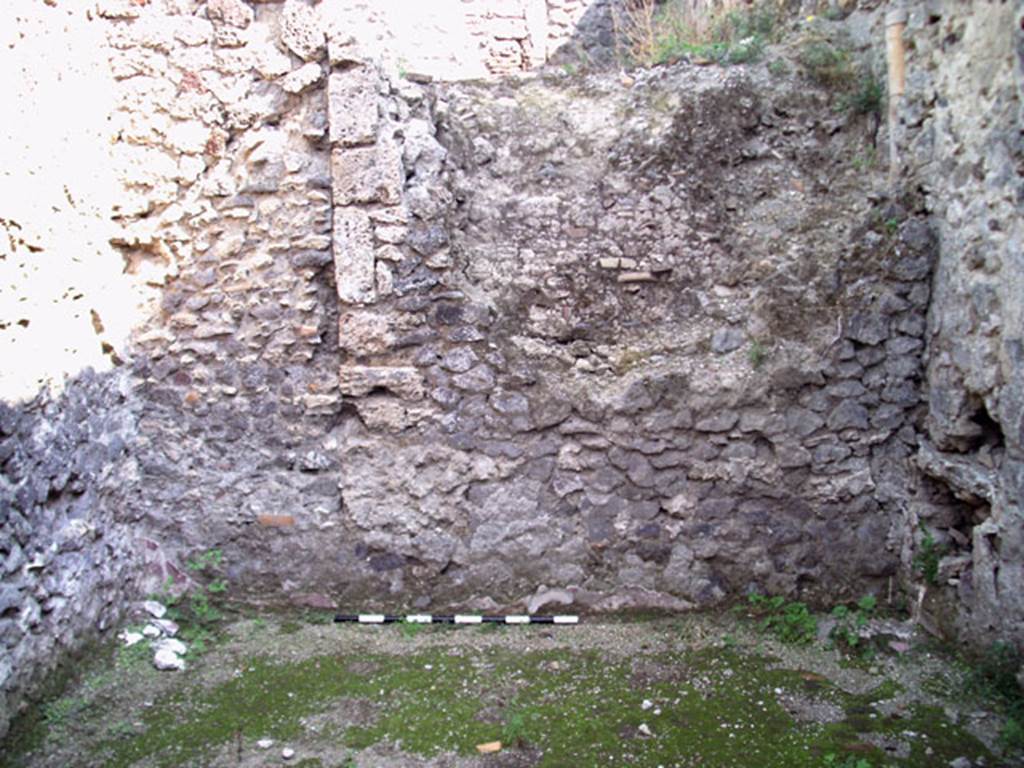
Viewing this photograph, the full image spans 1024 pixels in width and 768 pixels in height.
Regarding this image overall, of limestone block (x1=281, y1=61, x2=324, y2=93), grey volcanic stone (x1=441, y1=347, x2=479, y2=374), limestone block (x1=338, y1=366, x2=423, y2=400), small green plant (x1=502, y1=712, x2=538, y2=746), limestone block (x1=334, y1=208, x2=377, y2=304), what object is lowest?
small green plant (x1=502, y1=712, x2=538, y2=746)

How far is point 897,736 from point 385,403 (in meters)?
2.66

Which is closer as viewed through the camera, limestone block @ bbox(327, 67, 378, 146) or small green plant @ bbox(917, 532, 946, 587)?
small green plant @ bbox(917, 532, 946, 587)

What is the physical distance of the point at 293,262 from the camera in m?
4.26

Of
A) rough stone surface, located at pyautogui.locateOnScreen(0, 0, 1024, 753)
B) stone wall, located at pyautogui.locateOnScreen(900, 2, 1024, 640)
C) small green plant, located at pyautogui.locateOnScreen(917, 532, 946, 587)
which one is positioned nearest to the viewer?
stone wall, located at pyautogui.locateOnScreen(900, 2, 1024, 640)

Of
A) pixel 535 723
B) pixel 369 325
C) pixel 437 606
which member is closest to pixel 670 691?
pixel 535 723

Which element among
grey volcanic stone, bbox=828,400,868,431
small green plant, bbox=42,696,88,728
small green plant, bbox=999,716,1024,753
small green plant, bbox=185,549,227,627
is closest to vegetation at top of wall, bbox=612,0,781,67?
grey volcanic stone, bbox=828,400,868,431

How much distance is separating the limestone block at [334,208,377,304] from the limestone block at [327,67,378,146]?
36 cm

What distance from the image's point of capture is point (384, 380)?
4.23 m

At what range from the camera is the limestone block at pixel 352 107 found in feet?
13.6

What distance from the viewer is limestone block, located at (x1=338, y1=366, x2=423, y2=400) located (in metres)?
4.23

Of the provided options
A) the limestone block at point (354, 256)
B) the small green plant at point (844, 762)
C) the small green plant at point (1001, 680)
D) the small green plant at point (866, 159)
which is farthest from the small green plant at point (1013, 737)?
the limestone block at point (354, 256)

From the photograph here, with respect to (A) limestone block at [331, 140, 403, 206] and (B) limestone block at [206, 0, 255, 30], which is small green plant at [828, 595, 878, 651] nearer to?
(A) limestone block at [331, 140, 403, 206]

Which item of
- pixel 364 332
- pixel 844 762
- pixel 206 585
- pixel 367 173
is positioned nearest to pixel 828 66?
pixel 367 173

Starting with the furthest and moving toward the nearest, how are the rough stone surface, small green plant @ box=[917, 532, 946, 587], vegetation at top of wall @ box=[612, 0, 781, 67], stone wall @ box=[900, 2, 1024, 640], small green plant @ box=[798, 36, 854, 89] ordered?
vegetation at top of wall @ box=[612, 0, 781, 67] < small green plant @ box=[798, 36, 854, 89] < the rough stone surface < small green plant @ box=[917, 532, 946, 587] < stone wall @ box=[900, 2, 1024, 640]
